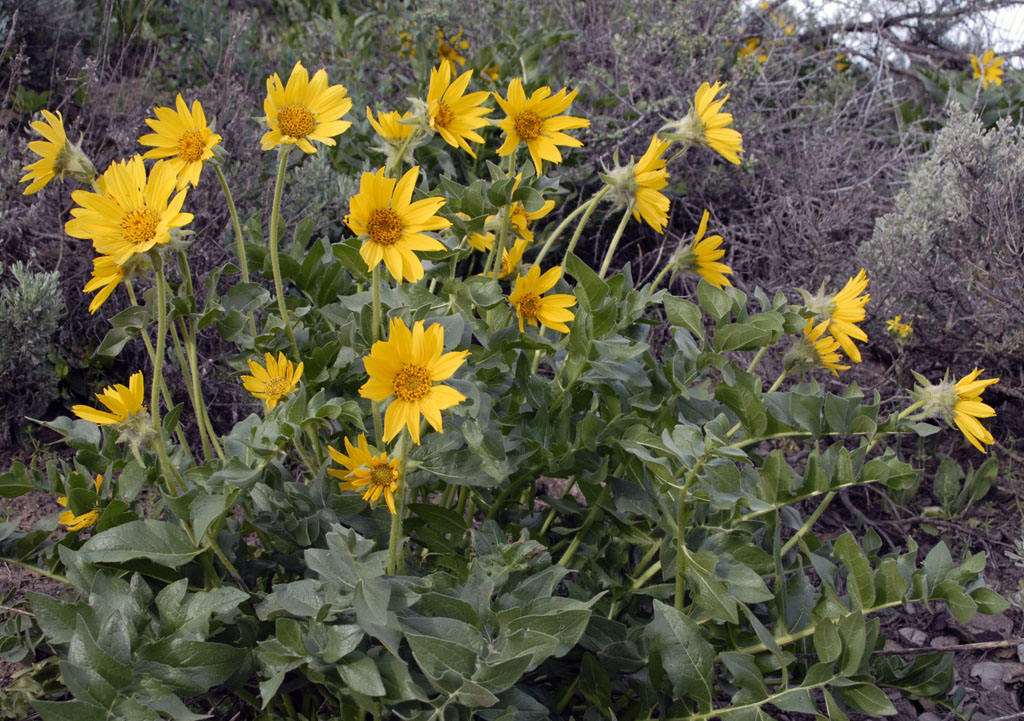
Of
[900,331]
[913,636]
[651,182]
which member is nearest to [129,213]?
[651,182]

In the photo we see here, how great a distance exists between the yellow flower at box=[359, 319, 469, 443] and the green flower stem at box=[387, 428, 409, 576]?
0.05 m

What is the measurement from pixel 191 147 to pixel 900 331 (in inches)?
89.3

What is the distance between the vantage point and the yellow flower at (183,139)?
4.53ft

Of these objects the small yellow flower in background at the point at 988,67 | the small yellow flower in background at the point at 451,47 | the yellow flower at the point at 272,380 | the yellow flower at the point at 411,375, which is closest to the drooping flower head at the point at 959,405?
the yellow flower at the point at 411,375

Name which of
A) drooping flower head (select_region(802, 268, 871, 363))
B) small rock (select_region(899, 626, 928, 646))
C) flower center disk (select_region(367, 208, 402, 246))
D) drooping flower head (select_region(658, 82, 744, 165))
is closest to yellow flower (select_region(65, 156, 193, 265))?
flower center disk (select_region(367, 208, 402, 246))

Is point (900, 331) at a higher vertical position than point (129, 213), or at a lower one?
higher

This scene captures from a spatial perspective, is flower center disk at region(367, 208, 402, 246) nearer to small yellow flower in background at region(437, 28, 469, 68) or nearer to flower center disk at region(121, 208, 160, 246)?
flower center disk at region(121, 208, 160, 246)

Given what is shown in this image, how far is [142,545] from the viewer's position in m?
1.28

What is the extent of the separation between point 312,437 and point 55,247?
5.90 ft

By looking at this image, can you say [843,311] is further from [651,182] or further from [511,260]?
[511,260]

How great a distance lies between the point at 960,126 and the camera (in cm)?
291

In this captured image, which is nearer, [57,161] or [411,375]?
[411,375]

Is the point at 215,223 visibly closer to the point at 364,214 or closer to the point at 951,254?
the point at 364,214

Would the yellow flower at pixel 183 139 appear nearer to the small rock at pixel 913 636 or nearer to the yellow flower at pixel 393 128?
the yellow flower at pixel 393 128
